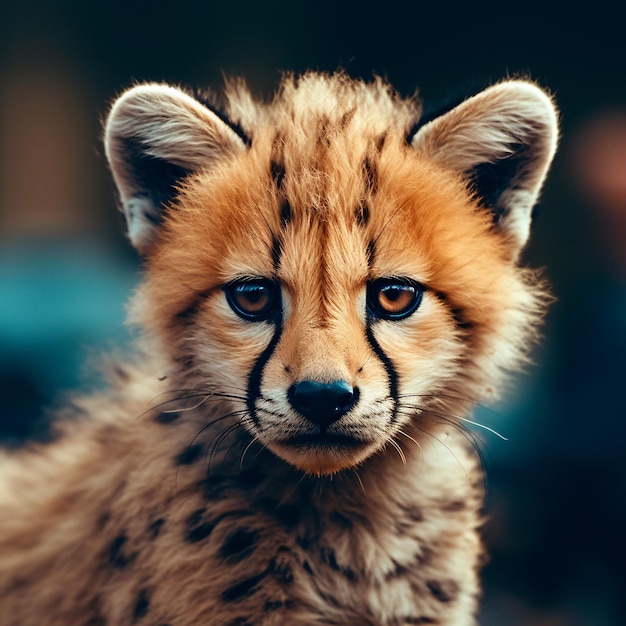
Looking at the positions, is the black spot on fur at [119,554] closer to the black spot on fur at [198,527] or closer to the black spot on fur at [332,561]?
the black spot on fur at [198,527]

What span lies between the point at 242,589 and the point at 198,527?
0.08 m

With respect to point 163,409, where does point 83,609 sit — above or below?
below

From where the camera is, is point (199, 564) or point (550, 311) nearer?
point (199, 564)

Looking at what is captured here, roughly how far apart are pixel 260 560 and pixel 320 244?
0.32 m

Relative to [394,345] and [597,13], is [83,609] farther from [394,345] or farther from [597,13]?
[597,13]

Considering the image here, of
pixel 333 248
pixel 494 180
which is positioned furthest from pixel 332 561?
pixel 494 180

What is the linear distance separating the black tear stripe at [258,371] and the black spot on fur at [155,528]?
17cm

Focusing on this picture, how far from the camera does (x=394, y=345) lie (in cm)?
80

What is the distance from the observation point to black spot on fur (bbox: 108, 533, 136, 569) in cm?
85

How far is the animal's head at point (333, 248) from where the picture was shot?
0.76 m

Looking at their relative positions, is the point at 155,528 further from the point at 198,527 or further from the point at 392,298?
the point at 392,298

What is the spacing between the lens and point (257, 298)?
2.63 feet

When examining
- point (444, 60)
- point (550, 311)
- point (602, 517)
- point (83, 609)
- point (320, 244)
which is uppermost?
point (444, 60)

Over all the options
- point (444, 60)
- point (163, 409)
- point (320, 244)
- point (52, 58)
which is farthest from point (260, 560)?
point (52, 58)
